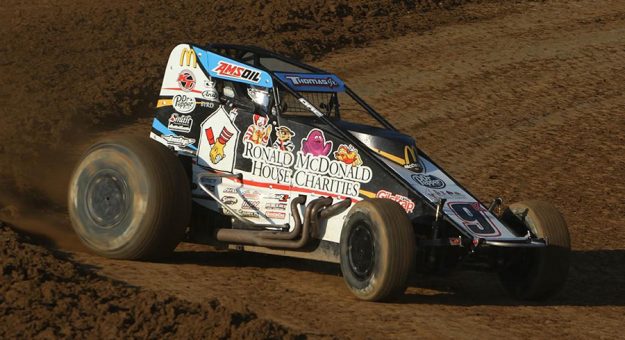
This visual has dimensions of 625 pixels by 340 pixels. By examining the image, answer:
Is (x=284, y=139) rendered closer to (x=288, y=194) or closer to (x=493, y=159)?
(x=288, y=194)

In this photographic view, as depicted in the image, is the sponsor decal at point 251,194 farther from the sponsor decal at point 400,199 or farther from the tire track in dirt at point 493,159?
the sponsor decal at point 400,199

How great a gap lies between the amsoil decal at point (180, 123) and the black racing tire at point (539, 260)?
3.63 metres

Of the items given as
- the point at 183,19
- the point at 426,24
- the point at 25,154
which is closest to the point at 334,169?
the point at 25,154

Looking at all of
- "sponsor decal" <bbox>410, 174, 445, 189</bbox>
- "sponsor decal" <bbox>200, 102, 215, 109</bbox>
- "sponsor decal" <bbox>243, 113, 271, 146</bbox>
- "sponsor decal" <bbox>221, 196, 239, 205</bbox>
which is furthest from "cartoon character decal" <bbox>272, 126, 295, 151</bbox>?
"sponsor decal" <bbox>410, 174, 445, 189</bbox>

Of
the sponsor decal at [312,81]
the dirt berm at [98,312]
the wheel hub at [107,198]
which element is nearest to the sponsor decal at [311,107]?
the sponsor decal at [312,81]

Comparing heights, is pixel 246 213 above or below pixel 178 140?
below

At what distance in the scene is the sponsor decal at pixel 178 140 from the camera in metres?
13.2

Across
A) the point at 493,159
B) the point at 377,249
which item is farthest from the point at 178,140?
the point at 493,159

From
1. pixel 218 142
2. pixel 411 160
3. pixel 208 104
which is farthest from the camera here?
pixel 208 104

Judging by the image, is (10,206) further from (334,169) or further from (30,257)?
(334,169)

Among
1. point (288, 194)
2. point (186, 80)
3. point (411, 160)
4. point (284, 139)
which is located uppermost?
point (186, 80)

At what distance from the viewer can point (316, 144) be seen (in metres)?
12.3

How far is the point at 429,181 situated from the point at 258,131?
6.07 ft

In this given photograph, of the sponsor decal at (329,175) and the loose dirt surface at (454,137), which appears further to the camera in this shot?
the sponsor decal at (329,175)
